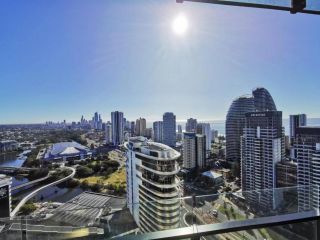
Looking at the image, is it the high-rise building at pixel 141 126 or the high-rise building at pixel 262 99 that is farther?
the high-rise building at pixel 141 126

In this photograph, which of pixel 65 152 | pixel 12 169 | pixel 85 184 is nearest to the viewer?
pixel 85 184

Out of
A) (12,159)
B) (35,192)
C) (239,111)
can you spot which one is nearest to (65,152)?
(12,159)

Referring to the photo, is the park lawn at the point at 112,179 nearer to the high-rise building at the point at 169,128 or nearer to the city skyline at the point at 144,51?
the city skyline at the point at 144,51

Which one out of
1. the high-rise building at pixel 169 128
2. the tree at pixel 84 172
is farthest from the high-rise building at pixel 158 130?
the tree at pixel 84 172

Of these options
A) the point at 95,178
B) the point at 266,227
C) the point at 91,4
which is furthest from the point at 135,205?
the point at 95,178

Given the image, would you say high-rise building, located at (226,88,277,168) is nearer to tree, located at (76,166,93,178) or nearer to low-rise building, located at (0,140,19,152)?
tree, located at (76,166,93,178)

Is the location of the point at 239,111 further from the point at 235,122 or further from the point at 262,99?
the point at 262,99
